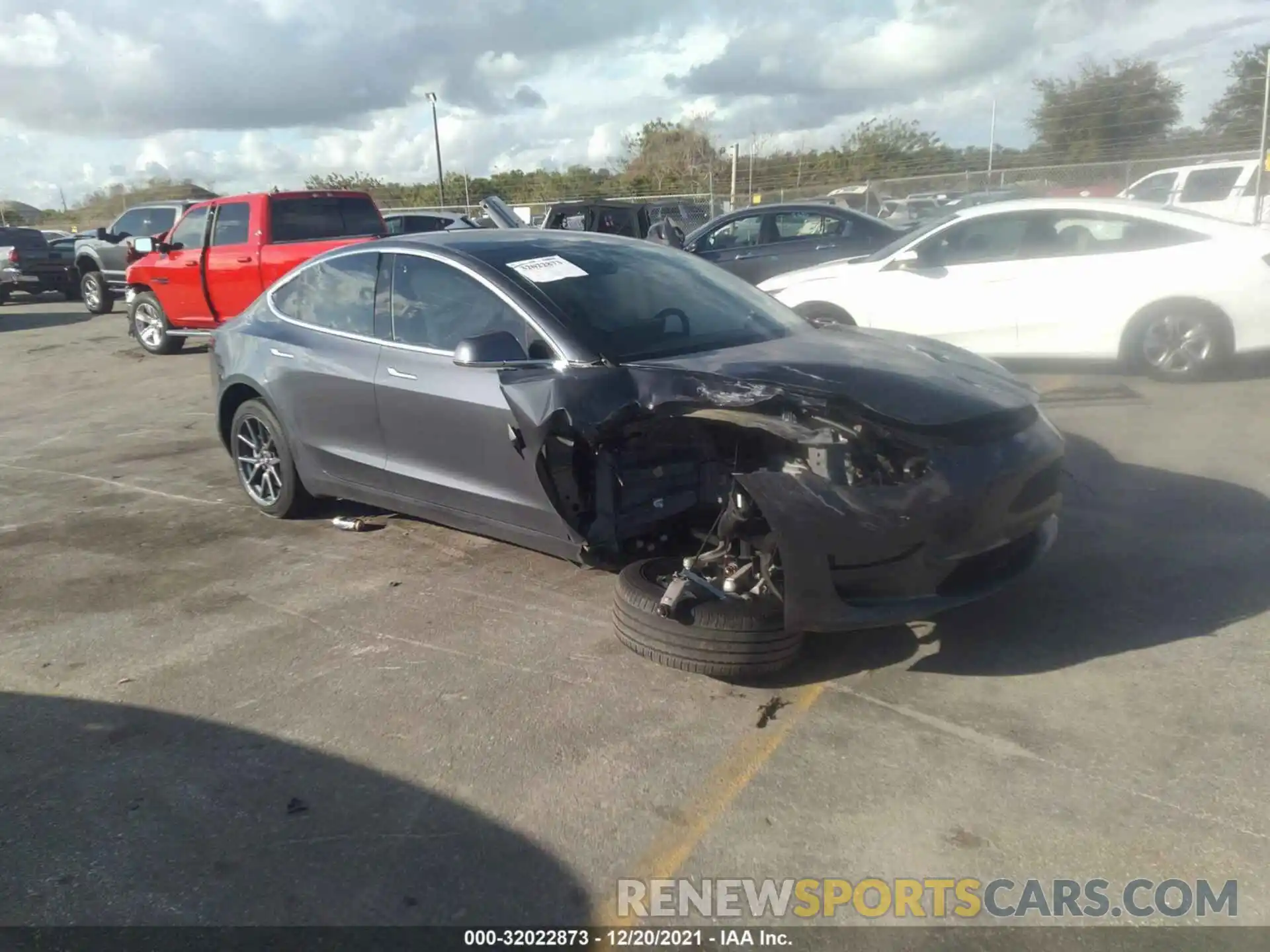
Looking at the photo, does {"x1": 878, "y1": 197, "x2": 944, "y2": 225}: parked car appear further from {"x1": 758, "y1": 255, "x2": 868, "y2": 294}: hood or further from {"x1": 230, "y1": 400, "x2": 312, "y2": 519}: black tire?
{"x1": 230, "y1": 400, "x2": 312, "y2": 519}: black tire

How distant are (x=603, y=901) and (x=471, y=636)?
1.75 m

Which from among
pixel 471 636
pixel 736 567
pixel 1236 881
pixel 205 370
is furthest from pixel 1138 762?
pixel 205 370

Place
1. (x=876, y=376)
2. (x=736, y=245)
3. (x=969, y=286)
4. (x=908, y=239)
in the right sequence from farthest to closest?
(x=736, y=245) < (x=908, y=239) < (x=969, y=286) < (x=876, y=376)

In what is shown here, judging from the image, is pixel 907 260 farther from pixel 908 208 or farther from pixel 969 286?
pixel 908 208

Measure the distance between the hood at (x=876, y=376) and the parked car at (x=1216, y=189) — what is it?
45.3 feet

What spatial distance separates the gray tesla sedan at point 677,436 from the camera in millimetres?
3504

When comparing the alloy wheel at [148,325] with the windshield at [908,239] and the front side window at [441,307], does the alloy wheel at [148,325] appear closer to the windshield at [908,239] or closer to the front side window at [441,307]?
the windshield at [908,239]

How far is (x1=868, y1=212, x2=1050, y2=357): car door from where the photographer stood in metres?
8.23

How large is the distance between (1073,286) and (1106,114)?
93.3 ft

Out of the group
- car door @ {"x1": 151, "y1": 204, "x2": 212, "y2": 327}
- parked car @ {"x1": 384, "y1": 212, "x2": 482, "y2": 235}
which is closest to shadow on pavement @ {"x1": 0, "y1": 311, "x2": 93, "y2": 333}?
parked car @ {"x1": 384, "y1": 212, "x2": 482, "y2": 235}

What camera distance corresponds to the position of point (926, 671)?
3.79 m

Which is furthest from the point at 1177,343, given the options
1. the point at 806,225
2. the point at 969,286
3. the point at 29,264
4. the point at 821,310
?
the point at 29,264

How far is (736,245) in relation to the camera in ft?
38.5

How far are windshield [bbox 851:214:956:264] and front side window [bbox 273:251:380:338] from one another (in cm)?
494
